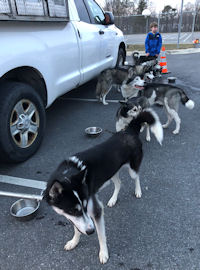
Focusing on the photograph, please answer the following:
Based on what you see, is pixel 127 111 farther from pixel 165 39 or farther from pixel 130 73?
pixel 165 39

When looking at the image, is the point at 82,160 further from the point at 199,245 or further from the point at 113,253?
the point at 199,245

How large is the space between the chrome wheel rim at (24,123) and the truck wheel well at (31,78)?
0.42 metres

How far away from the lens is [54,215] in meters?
2.49

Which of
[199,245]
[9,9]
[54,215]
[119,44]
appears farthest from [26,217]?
[119,44]

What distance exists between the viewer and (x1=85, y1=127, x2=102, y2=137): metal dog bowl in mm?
4114

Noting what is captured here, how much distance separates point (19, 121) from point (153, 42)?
688 cm

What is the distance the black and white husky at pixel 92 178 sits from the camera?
5.37ft

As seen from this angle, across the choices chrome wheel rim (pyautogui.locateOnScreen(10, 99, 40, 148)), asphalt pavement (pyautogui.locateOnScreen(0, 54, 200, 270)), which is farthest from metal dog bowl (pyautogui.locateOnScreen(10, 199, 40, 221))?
chrome wheel rim (pyautogui.locateOnScreen(10, 99, 40, 148))

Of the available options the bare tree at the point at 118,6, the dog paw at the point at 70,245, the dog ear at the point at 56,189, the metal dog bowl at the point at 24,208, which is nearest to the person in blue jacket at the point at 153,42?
the metal dog bowl at the point at 24,208

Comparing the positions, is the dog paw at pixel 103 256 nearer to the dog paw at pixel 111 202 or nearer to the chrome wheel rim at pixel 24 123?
the dog paw at pixel 111 202

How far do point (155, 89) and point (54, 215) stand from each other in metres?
3.18

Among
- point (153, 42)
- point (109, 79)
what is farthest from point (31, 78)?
point (153, 42)

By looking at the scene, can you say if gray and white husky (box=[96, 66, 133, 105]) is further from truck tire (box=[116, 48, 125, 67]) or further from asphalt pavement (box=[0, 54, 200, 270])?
asphalt pavement (box=[0, 54, 200, 270])

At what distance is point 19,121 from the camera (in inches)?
123
